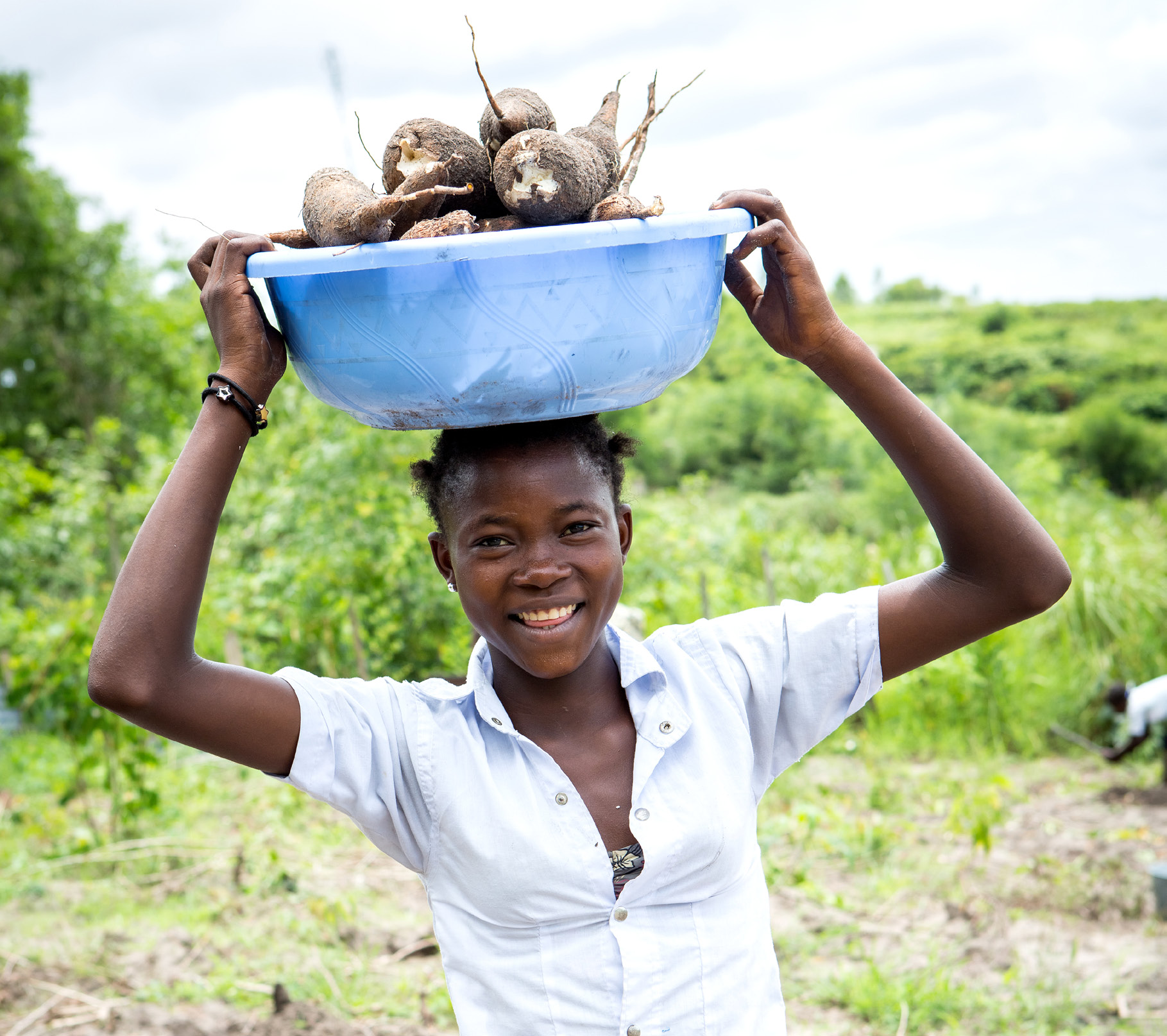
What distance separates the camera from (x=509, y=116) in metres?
1.36

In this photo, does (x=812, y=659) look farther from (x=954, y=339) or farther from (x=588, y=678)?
(x=954, y=339)

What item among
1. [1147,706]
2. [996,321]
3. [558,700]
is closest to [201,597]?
[558,700]

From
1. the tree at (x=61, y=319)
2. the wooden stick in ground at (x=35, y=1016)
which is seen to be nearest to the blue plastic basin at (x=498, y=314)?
the wooden stick in ground at (x=35, y=1016)

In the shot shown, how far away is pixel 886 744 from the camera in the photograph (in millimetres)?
5363

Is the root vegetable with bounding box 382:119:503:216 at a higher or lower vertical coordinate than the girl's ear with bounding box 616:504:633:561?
higher

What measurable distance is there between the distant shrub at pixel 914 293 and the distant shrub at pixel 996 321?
2.07 m

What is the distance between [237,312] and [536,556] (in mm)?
484

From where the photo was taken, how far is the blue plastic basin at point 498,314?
46.6 inches

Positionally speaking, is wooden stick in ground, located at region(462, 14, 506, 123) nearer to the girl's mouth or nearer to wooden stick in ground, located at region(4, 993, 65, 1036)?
the girl's mouth

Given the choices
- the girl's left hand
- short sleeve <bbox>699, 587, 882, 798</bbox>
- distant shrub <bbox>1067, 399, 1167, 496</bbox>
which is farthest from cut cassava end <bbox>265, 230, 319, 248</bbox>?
distant shrub <bbox>1067, 399, 1167, 496</bbox>

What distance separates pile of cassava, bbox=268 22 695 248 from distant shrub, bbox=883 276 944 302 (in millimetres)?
20793

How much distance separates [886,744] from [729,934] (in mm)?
4139

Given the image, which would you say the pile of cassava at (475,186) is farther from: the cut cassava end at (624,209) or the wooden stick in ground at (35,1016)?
the wooden stick in ground at (35,1016)

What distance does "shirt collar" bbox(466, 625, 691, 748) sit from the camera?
4.99 feet
